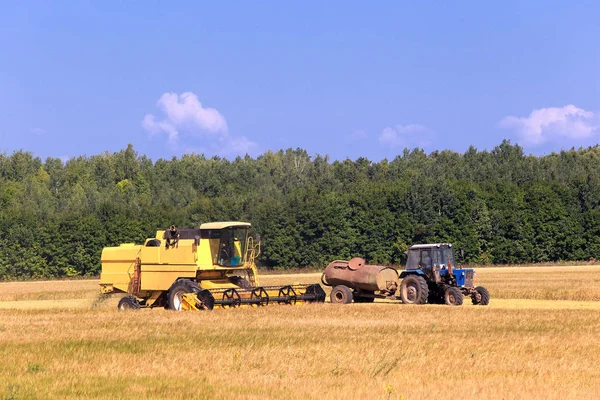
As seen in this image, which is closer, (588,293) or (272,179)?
(588,293)

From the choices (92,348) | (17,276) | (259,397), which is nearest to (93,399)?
(259,397)

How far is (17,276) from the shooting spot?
8281 centimetres

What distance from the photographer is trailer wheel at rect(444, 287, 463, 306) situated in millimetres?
32000

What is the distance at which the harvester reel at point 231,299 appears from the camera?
2938 centimetres

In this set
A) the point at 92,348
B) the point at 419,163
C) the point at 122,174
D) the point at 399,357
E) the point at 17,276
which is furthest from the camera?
the point at 419,163

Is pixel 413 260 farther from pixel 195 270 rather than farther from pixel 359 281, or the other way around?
pixel 195 270

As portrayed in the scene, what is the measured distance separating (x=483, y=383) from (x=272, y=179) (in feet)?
383

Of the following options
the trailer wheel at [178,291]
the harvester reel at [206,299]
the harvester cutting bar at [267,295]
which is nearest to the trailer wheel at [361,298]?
the harvester cutting bar at [267,295]

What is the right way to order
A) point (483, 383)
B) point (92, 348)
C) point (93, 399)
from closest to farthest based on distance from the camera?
point (93, 399) → point (483, 383) → point (92, 348)

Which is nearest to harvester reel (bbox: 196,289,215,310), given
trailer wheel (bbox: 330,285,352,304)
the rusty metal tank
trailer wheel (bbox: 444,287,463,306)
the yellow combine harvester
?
the yellow combine harvester

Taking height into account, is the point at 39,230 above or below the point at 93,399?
above

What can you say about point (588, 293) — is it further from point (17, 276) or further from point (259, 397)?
point (17, 276)

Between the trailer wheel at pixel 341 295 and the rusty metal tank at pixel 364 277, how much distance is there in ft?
1.44

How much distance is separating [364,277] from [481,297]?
443 cm
